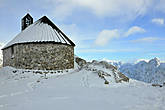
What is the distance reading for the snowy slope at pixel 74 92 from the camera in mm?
5281

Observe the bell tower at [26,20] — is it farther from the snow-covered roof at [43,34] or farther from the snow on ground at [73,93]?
the snow on ground at [73,93]

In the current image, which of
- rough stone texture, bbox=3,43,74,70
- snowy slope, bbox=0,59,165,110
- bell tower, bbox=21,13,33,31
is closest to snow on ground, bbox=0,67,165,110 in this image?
snowy slope, bbox=0,59,165,110

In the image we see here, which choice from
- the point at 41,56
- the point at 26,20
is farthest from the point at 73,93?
the point at 26,20

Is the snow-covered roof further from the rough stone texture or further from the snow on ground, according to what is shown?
the snow on ground

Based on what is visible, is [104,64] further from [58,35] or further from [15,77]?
[15,77]

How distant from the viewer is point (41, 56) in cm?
1559

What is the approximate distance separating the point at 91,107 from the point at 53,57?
1166cm

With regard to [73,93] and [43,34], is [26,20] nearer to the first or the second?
[43,34]

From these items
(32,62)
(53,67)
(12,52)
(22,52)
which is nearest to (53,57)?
(53,67)

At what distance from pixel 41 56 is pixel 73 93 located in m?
9.39

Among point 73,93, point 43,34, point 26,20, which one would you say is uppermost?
point 26,20

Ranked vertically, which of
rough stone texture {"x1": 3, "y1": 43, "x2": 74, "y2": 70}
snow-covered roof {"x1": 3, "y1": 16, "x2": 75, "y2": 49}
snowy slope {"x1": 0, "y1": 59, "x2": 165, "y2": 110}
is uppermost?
snow-covered roof {"x1": 3, "y1": 16, "x2": 75, "y2": 49}

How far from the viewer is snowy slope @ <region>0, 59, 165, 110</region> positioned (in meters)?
5.28

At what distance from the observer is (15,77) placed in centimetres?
1402
